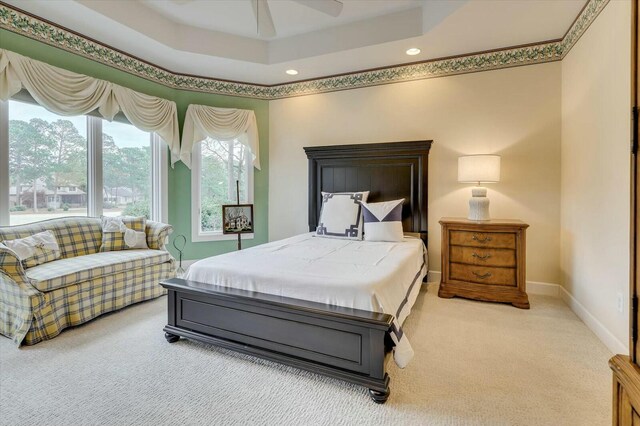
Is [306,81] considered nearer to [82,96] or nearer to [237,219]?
[237,219]

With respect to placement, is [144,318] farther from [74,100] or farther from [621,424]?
[621,424]

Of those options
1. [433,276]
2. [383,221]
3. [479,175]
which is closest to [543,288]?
[433,276]

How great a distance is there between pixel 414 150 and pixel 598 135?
1689 mm

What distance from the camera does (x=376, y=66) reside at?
156 inches

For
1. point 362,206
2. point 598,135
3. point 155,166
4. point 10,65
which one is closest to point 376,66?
point 362,206

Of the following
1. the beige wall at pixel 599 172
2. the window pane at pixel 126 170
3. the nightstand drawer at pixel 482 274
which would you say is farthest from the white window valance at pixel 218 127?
the beige wall at pixel 599 172

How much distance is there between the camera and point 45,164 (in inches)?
126

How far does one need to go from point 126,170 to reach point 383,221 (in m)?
3.22

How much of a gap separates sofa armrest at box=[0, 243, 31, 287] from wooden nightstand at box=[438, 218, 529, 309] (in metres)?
3.67

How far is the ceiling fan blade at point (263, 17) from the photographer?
2.28 metres

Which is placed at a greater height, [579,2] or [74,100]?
[579,2]

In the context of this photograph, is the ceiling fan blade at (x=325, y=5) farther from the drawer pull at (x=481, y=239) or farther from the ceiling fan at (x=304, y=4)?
the drawer pull at (x=481, y=239)

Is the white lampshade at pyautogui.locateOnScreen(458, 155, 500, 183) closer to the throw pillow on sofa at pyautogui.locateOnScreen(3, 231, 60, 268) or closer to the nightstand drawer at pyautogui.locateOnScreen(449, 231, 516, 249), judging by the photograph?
the nightstand drawer at pyautogui.locateOnScreen(449, 231, 516, 249)

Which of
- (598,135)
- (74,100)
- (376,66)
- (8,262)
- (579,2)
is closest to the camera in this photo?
(8,262)
